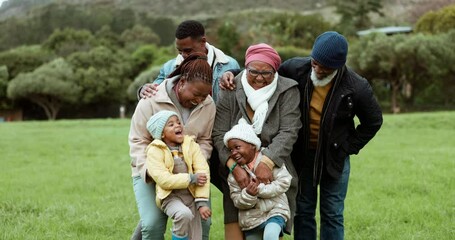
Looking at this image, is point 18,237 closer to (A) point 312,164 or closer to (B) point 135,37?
(A) point 312,164

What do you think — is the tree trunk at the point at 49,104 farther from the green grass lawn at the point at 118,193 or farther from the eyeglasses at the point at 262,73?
the eyeglasses at the point at 262,73

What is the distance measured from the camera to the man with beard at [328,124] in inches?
187

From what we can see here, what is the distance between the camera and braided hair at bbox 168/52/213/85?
174 inches

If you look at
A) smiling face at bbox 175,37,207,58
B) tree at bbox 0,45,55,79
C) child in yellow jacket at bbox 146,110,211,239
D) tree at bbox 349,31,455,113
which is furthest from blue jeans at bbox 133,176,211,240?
tree at bbox 0,45,55,79

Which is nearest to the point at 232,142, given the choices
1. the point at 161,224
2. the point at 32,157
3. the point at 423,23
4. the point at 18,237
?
the point at 161,224

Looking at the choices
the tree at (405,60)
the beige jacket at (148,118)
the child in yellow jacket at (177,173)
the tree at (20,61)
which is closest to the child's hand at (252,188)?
the child in yellow jacket at (177,173)

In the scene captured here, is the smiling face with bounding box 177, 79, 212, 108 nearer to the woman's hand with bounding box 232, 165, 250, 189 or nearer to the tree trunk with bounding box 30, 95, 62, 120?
the woman's hand with bounding box 232, 165, 250, 189

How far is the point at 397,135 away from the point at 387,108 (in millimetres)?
19820

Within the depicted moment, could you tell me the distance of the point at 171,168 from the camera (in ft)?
14.0

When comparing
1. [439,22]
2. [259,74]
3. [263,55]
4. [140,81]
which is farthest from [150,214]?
[439,22]

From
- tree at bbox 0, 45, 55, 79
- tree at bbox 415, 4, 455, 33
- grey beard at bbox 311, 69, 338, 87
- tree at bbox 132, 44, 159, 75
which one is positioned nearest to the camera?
grey beard at bbox 311, 69, 338, 87

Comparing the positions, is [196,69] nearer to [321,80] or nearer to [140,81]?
[321,80]

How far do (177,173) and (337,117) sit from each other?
1.39 metres

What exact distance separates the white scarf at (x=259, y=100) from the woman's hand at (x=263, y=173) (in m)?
0.27
